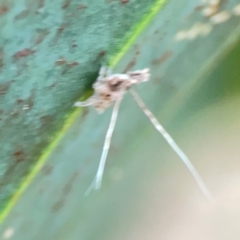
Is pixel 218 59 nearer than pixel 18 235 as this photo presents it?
No

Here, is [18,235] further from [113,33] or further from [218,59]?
[218,59]

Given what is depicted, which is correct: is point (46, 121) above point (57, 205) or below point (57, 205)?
above

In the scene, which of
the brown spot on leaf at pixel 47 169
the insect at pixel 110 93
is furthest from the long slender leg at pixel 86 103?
the brown spot on leaf at pixel 47 169

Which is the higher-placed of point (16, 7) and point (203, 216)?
point (16, 7)

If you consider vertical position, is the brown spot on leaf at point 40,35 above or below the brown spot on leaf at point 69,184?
above

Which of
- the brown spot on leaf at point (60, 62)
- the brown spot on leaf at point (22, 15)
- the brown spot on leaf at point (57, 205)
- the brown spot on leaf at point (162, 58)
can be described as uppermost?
the brown spot on leaf at point (22, 15)

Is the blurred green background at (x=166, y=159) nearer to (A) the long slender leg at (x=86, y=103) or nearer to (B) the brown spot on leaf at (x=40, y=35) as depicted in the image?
(A) the long slender leg at (x=86, y=103)

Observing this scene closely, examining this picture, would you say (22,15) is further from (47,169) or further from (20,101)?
(47,169)

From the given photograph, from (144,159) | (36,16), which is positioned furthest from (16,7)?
(144,159)

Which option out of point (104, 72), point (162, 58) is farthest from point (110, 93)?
point (162, 58)
